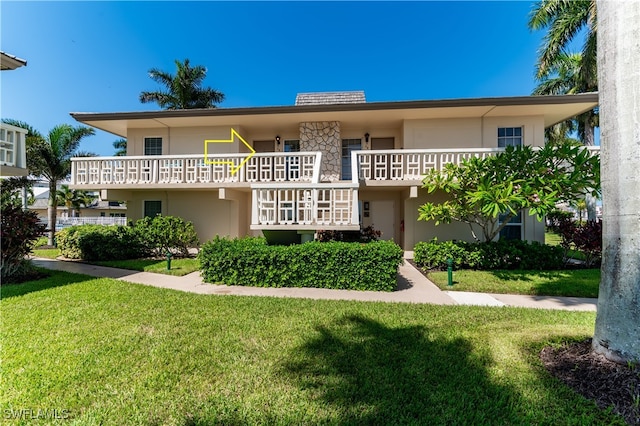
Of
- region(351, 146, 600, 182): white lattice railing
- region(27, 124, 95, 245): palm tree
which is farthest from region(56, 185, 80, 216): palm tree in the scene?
region(351, 146, 600, 182): white lattice railing

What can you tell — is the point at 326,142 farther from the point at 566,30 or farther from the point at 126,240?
the point at 566,30

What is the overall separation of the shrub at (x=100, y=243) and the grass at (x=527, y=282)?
10.4 meters

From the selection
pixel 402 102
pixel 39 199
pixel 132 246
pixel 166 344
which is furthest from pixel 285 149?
pixel 39 199

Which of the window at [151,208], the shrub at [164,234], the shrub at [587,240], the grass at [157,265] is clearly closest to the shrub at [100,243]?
the shrub at [164,234]

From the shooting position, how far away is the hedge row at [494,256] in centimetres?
844

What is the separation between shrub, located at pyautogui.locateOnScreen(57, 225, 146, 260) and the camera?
10.2m

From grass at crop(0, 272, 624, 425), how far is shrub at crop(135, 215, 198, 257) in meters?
5.42

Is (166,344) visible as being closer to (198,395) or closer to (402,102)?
(198,395)

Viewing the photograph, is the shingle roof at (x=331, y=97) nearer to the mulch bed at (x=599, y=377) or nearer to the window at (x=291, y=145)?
the window at (x=291, y=145)

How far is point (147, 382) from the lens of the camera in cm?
292

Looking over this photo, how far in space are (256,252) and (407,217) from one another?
22.5 ft

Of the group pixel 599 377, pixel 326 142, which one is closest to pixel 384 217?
pixel 326 142

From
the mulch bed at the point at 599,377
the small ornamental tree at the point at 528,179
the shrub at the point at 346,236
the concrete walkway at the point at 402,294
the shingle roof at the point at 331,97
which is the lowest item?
the concrete walkway at the point at 402,294

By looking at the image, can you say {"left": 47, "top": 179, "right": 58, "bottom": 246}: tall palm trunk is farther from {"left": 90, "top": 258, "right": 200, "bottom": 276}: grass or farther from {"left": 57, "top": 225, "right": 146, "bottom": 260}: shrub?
{"left": 90, "top": 258, "right": 200, "bottom": 276}: grass
